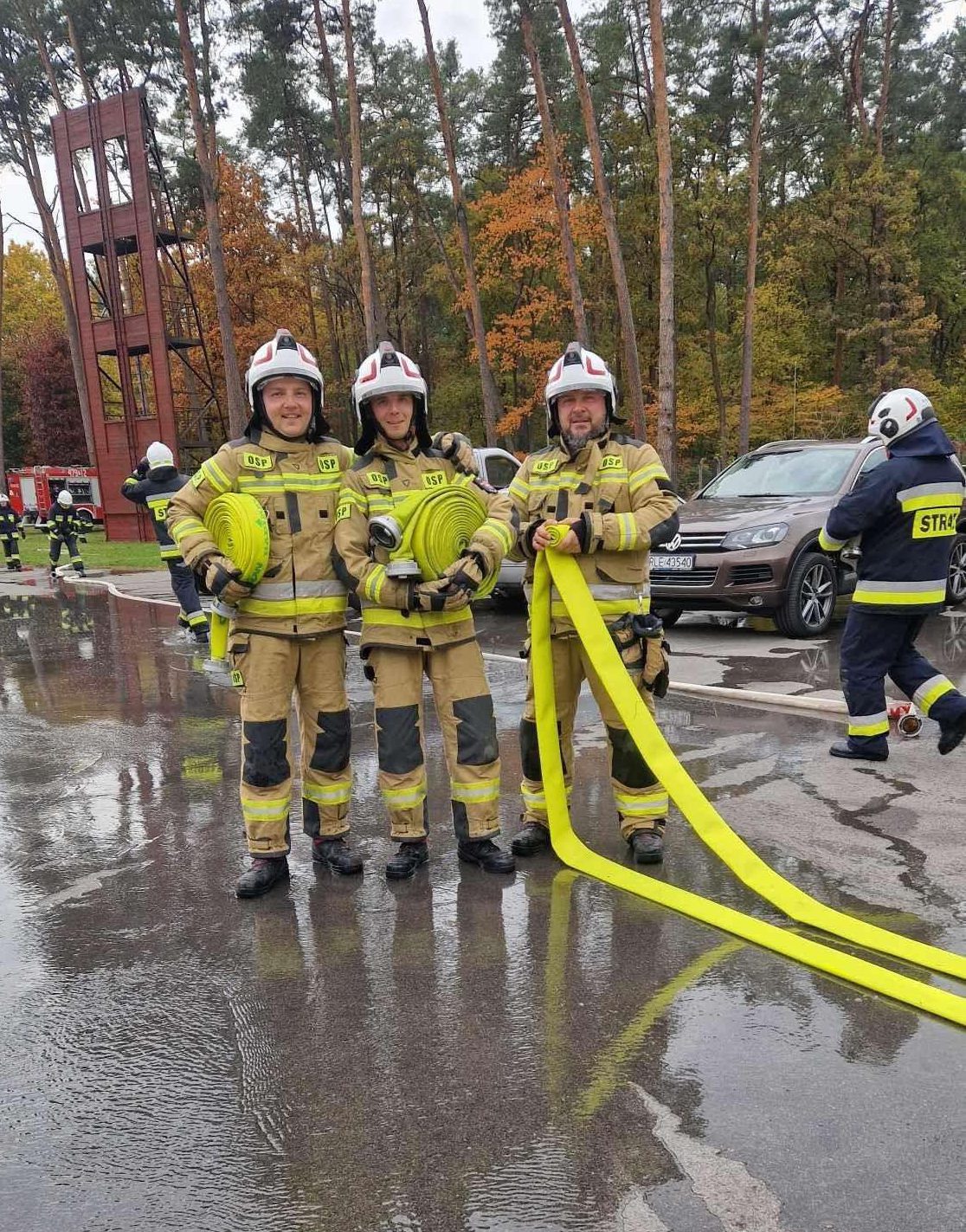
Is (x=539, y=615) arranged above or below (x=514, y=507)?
below

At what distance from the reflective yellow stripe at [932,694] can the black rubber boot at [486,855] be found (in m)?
2.70

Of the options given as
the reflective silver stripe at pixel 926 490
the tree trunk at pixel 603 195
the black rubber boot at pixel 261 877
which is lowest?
the black rubber boot at pixel 261 877

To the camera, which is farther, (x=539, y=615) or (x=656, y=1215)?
(x=539, y=615)

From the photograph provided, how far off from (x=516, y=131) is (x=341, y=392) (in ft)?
39.5

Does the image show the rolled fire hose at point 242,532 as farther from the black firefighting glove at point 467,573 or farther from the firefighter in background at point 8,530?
the firefighter in background at point 8,530

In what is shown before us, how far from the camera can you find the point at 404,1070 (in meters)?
2.77

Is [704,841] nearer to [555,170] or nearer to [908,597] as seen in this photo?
[908,597]

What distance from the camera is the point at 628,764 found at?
14.1 feet

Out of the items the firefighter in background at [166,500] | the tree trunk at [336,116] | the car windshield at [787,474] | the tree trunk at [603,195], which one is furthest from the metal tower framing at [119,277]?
the car windshield at [787,474]

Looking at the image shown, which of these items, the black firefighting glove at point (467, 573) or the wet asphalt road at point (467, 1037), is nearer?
the wet asphalt road at point (467, 1037)

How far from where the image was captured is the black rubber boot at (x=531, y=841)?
438cm

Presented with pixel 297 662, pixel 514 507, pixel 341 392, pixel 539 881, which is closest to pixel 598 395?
pixel 514 507

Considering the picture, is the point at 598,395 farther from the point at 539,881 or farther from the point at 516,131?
the point at 516,131

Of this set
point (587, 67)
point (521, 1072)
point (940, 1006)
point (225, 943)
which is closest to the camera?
point (521, 1072)
